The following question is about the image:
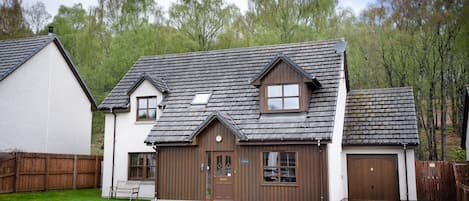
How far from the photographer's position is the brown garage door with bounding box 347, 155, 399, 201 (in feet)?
58.3

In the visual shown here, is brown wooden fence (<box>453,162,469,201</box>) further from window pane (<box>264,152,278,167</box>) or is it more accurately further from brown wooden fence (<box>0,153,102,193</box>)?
brown wooden fence (<box>0,153,102,193</box>)

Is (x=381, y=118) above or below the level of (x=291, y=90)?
below

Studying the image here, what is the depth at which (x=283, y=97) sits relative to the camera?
56.0ft

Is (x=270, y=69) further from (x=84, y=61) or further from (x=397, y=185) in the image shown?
(x=84, y=61)

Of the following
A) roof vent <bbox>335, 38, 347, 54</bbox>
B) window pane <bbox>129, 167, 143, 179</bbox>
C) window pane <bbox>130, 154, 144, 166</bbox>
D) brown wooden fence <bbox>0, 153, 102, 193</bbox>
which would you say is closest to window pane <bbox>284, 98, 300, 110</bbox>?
roof vent <bbox>335, 38, 347, 54</bbox>

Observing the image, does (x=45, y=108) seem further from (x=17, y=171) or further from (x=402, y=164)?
(x=402, y=164)

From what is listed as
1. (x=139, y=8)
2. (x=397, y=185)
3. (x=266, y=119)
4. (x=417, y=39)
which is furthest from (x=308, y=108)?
(x=139, y=8)

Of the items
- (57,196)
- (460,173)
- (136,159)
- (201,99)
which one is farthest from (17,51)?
(460,173)

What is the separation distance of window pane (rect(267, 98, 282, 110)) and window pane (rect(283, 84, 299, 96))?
13.6 inches

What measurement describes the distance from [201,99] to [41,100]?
349 inches

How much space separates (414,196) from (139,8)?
2325 cm

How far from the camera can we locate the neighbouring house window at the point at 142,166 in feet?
63.9

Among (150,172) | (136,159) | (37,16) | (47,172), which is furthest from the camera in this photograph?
(37,16)

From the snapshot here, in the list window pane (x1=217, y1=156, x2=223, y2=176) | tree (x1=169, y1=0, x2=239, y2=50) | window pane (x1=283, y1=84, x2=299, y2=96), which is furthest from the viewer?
tree (x1=169, y1=0, x2=239, y2=50)
